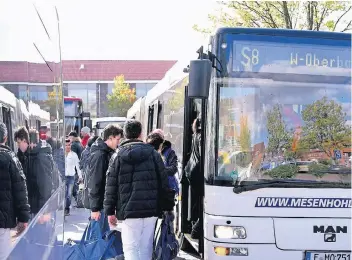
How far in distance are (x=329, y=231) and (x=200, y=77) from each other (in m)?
2.09

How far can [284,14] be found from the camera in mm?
18859

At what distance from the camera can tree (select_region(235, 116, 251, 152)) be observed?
248 inches

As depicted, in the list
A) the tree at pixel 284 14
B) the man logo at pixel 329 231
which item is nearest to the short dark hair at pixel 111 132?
the man logo at pixel 329 231

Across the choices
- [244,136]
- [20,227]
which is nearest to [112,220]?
[244,136]

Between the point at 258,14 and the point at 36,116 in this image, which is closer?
the point at 36,116

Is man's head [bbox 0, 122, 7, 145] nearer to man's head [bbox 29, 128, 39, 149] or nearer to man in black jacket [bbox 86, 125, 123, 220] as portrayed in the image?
man's head [bbox 29, 128, 39, 149]

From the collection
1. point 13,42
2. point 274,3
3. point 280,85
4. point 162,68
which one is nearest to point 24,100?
point 13,42

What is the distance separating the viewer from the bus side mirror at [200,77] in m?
6.07

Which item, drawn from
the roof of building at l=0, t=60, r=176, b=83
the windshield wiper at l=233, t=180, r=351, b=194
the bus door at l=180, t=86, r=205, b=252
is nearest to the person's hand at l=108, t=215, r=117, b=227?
the windshield wiper at l=233, t=180, r=351, b=194

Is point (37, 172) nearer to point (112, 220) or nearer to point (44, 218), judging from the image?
point (44, 218)

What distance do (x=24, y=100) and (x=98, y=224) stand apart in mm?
4161

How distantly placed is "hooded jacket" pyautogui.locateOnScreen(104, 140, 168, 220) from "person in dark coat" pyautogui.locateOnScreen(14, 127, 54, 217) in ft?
6.73

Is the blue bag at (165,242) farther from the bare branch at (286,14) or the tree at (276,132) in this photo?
the bare branch at (286,14)

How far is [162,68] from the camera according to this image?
245ft
